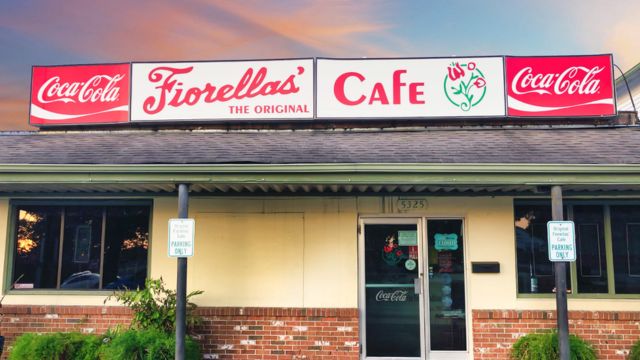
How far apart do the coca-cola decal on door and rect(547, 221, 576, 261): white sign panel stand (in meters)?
7.25

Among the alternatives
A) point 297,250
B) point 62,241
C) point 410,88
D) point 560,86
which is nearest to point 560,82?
point 560,86

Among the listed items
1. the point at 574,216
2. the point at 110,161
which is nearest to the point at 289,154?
the point at 110,161

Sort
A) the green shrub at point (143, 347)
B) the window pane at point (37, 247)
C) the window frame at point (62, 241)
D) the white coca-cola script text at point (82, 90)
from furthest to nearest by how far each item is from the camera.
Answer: the white coca-cola script text at point (82, 90) < the window pane at point (37, 247) < the window frame at point (62, 241) < the green shrub at point (143, 347)

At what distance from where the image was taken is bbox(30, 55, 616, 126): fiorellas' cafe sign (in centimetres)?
865

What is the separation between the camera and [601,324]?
24.2ft

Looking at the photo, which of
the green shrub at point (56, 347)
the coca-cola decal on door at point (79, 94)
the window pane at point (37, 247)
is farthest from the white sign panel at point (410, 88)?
the green shrub at point (56, 347)

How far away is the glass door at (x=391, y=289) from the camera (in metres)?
7.64

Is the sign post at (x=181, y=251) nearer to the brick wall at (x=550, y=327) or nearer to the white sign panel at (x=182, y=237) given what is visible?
the white sign panel at (x=182, y=237)

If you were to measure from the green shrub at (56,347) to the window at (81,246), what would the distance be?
1.04 meters

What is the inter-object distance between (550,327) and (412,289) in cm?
212

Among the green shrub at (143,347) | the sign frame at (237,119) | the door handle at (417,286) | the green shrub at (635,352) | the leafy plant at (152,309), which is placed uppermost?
the sign frame at (237,119)

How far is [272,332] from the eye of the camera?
756 centimetres

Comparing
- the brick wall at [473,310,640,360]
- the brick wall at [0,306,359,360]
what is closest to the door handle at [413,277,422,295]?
the brick wall at [473,310,640,360]

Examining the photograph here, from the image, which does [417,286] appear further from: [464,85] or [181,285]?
[464,85]
